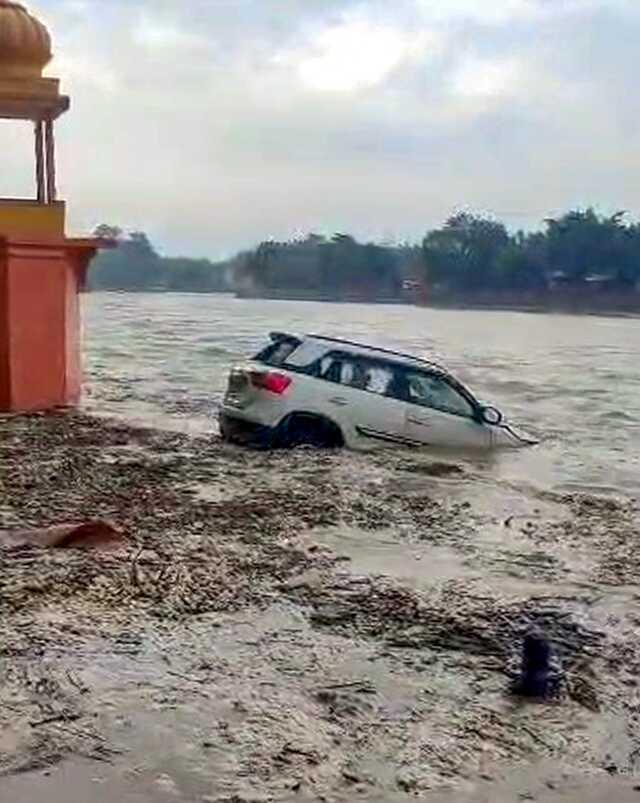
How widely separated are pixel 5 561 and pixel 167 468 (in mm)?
5198

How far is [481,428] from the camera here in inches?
644

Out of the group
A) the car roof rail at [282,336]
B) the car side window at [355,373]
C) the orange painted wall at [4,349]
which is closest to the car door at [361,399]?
the car side window at [355,373]

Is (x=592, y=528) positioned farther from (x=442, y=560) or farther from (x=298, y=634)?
(x=298, y=634)

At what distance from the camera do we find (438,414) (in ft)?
52.4

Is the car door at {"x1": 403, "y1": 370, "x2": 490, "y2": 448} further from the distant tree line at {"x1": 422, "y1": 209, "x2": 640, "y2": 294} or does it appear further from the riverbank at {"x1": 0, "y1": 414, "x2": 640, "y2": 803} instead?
the distant tree line at {"x1": 422, "y1": 209, "x2": 640, "y2": 294}

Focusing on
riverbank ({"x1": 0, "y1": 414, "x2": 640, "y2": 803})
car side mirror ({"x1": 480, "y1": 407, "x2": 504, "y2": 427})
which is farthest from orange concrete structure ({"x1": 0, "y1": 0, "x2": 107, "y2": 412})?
car side mirror ({"x1": 480, "y1": 407, "x2": 504, "y2": 427})

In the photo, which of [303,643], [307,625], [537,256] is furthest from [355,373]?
[537,256]

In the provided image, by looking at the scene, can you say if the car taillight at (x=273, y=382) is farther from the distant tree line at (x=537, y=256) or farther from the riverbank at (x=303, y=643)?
the distant tree line at (x=537, y=256)

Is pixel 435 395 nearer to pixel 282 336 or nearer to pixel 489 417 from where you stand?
pixel 489 417

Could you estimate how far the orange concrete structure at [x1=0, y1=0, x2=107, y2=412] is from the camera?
56.7ft

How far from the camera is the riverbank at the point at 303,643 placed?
17.3 feet

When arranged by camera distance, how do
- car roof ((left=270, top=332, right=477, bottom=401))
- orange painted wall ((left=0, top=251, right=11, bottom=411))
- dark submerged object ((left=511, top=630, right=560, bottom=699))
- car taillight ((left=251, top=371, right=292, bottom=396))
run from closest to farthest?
dark submerged object ((left=511, top=630, right=560, bottom=699))
car taillight ((left=251, top=371, right=292, bottom=396))
car roof ((left=270, top=332, right=477, bottom=401))
orange painted wall ((left=0, top=251, right=11, bottom=411))

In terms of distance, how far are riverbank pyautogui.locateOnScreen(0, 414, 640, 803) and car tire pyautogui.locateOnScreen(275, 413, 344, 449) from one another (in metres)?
2.54

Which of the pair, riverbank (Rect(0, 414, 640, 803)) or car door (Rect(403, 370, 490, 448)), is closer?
riverbank (Rect(0, 414, 640, 803))
